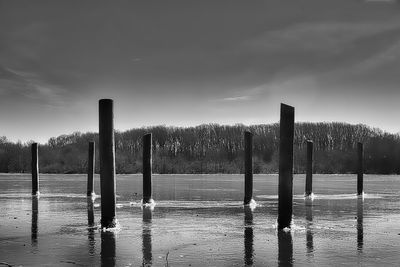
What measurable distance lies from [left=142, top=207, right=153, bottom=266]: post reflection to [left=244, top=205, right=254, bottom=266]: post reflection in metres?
2.05

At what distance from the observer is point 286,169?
15211mm

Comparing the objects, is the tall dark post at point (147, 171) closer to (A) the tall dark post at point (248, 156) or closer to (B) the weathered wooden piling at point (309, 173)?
(A) the tall dark post at point (248, 156)

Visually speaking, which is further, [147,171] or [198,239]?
[147,171]

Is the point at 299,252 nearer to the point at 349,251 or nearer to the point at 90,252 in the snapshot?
the point at 349,251

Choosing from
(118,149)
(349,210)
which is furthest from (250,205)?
(118,149)

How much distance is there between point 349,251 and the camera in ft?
38.8

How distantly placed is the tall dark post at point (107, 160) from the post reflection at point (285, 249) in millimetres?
5062

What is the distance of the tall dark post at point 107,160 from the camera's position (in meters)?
14.8

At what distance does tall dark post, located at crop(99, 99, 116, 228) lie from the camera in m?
14.8

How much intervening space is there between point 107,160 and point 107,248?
3468 millimetres

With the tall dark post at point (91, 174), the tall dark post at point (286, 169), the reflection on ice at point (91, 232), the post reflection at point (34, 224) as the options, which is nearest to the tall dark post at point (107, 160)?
the reflection on ice at point (91, 232)

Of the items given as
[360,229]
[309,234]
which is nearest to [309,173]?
[360,229]

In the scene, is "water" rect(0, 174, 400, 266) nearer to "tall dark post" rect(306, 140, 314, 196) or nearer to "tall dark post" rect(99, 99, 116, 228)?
"tall dark post" rect(99, 99, 116, 228)

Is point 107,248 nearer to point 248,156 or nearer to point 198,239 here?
point 198,239
